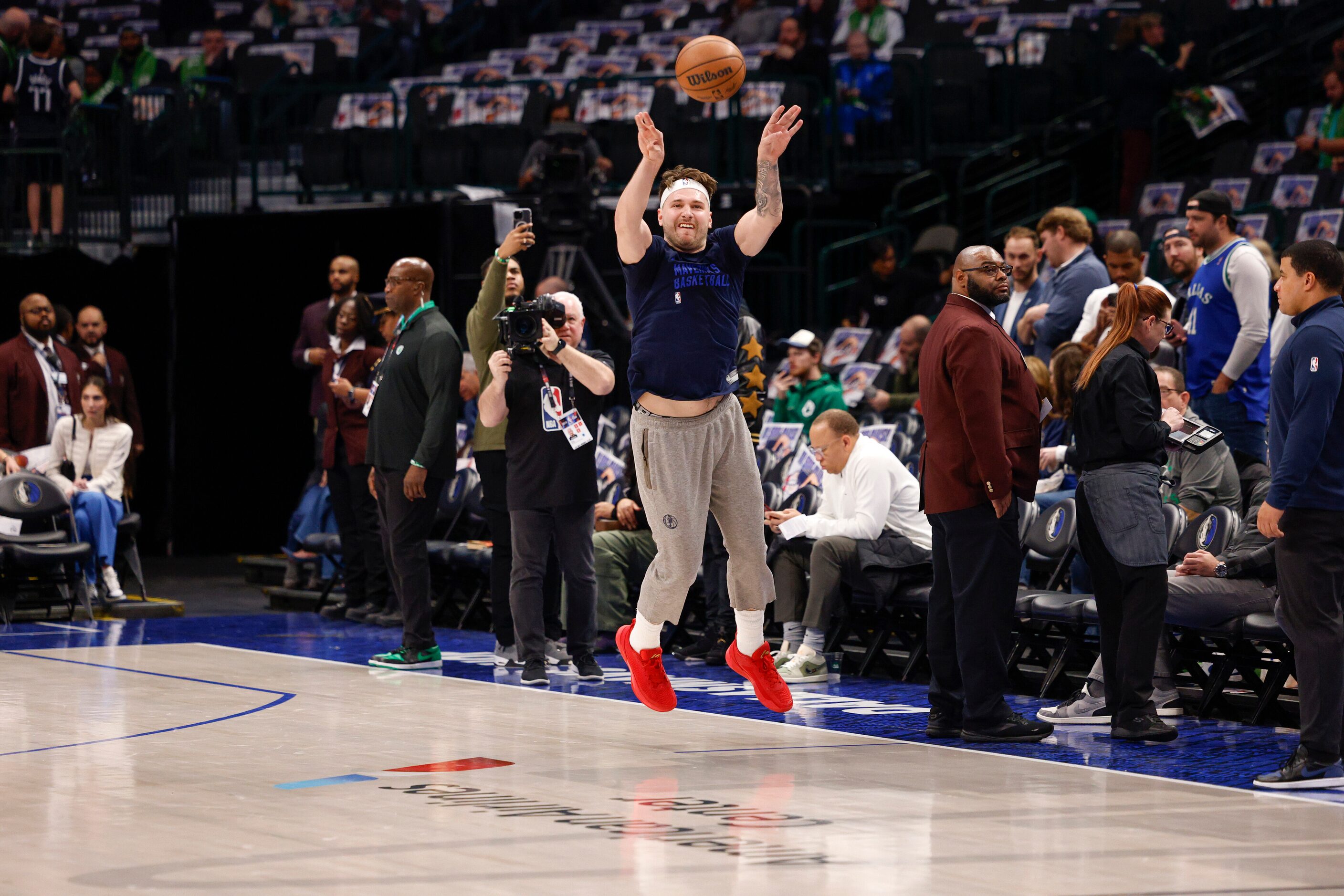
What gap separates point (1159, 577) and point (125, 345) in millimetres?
10508

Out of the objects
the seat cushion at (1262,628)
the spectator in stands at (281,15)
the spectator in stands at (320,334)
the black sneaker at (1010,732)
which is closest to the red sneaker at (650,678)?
the black sneaker at (1010,732)

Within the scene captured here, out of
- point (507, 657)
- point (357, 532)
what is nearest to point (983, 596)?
point (507, 657)

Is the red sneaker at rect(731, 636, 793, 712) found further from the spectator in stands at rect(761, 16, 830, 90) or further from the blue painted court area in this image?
the spectator in stands at rect(761, 16, 830, 90)

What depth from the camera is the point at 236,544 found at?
14.8 metres

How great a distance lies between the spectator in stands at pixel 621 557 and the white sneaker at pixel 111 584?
11.7 feet

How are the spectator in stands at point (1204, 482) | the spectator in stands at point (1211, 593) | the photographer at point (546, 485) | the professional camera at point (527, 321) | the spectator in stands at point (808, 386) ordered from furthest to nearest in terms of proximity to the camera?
the spectator in stands at point (808, 386)
the photographer at point (546, 485)
the spectator in stands at point (1204, 482)
the professional camera at point (527, 321)
the spectator in stands at point (1211, 593)

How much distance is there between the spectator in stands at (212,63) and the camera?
59.6ft

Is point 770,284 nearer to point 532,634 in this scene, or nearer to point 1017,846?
point 532,634

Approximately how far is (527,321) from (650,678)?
1.82 metres

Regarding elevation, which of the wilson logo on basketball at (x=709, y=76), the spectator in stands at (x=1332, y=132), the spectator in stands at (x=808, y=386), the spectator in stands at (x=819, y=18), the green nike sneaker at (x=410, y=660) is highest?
the spectator in stands at (x=819, y=18)

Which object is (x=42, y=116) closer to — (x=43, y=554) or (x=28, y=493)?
(x=28, y=493)

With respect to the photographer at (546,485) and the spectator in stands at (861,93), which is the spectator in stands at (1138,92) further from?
the photographer at (546,485)

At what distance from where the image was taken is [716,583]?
8.70 metres

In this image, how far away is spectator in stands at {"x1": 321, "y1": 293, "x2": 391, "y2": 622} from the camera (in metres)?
10.6
